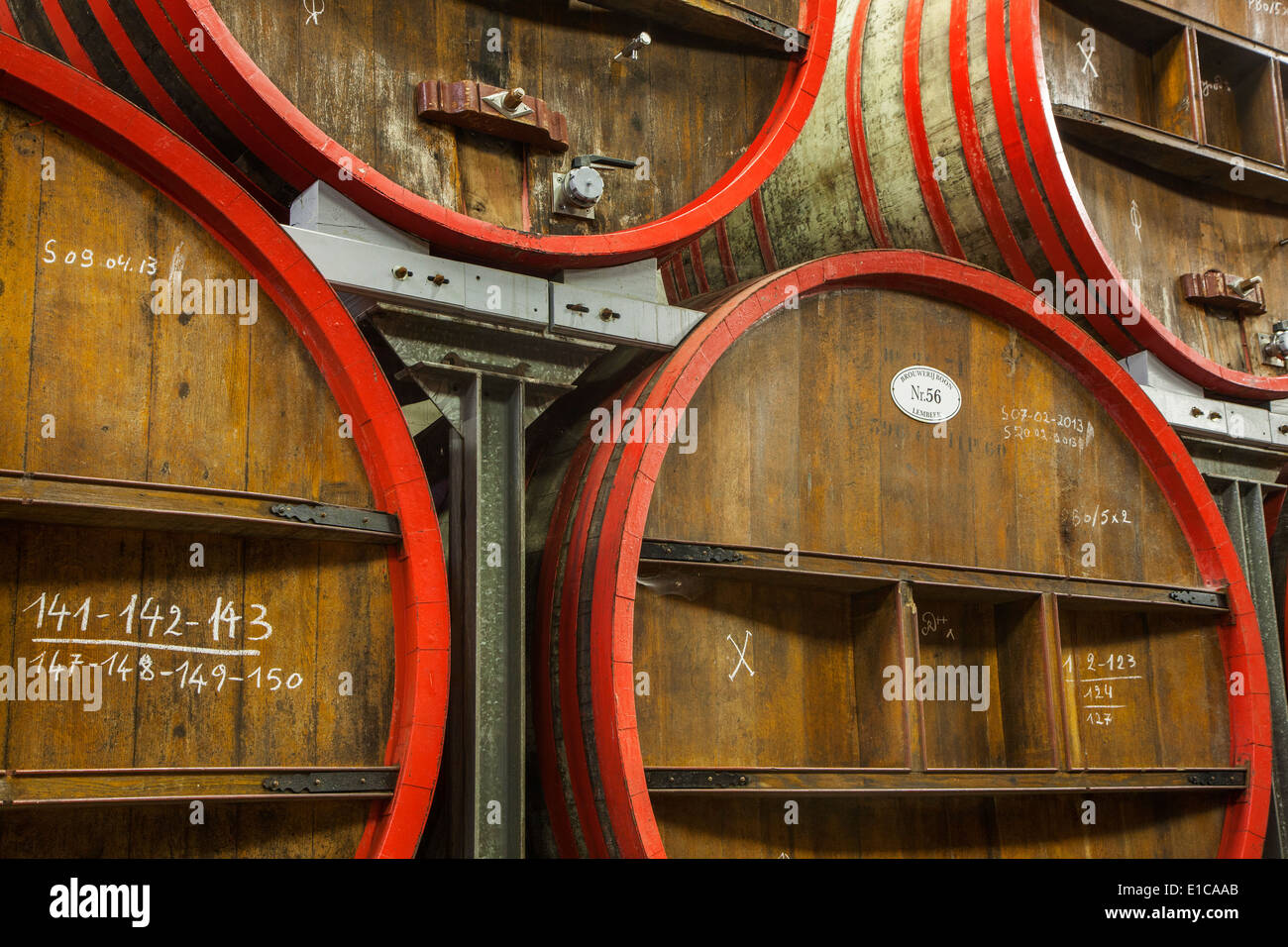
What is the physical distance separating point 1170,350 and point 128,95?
3.48 m

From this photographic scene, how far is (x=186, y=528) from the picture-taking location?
2828mm

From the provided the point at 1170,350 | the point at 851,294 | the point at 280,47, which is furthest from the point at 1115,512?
the point at 280,47

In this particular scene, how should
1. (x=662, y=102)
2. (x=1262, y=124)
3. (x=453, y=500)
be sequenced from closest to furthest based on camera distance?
1. (x=453, y=500)
2. (x=662, y=102)
3. (x=1262, y=124)

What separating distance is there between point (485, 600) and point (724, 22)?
1.82m

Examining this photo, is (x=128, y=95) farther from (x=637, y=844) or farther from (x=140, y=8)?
(x=637, y=844)

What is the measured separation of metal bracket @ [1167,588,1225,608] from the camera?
4375 mm

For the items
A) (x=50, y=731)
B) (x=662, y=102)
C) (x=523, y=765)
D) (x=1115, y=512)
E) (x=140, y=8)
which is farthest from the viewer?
(x=1115, y=512)

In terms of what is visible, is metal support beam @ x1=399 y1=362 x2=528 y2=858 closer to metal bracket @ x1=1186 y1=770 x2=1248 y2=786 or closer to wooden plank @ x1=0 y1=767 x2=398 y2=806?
wooden plank @ x1=0 y1=767 x2=398 y2=806

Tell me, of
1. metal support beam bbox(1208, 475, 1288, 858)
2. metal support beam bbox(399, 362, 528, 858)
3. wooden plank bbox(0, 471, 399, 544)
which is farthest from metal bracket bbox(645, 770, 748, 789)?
metal support beam bbox(1208, 475, 1288, 858)

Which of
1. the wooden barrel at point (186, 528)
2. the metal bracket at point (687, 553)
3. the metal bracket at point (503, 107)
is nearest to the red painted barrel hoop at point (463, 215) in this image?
the wooden barrel at point (186, 528)

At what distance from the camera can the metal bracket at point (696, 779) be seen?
10.5 feet

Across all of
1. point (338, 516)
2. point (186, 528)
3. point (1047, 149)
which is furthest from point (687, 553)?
point (1047, 149)

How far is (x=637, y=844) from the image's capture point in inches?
121

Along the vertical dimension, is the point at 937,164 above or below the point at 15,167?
above
